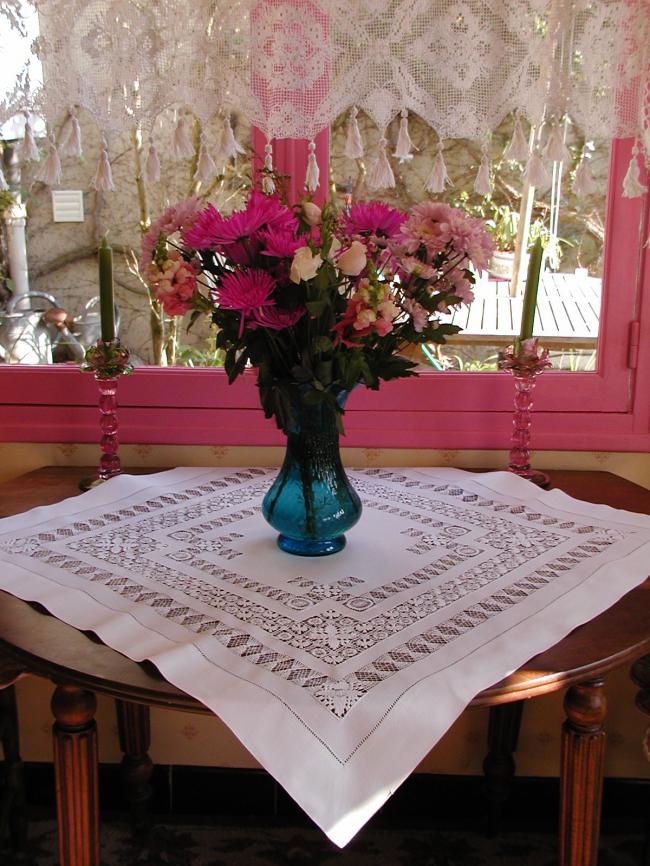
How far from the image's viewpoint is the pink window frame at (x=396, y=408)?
1.71 meters

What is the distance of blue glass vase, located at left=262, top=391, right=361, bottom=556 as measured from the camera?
46.8 inches

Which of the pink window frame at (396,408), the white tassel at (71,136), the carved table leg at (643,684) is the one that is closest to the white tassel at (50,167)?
the white tassel at (71,136)

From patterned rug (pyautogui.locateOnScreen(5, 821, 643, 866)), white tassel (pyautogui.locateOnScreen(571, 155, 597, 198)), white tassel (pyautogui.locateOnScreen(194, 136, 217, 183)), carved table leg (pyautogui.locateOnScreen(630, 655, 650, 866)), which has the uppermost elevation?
white tassel (pyautogui.locateOnScreen(194, 136, 217, 183))

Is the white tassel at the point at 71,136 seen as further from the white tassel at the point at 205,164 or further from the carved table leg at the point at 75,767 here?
the carved table leg at the point at 75,767

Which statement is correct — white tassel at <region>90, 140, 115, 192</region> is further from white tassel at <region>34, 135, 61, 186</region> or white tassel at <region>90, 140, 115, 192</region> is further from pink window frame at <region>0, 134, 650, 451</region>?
pink window frame at <region>0, 134, 650, 451</region>

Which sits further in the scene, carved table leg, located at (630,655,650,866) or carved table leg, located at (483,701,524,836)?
carved table leg, located at (483,701,524,836)

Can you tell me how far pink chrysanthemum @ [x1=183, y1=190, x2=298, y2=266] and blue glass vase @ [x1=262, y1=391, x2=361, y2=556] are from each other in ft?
0.78

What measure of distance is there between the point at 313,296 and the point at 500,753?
3.72 feet

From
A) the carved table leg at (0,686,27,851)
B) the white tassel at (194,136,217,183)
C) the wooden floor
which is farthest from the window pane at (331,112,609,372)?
the carved table leg at (0,686,27,851)

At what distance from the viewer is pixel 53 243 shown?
174 centimetres

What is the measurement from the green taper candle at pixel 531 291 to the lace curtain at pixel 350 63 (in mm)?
172

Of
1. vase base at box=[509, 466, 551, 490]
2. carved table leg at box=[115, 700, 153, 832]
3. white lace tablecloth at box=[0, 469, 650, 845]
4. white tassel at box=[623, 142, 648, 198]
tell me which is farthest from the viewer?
carved table leg at box=[115, 700, 153, 832]

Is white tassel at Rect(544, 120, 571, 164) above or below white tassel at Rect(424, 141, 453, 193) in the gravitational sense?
above

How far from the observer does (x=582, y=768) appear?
3.57 ft
